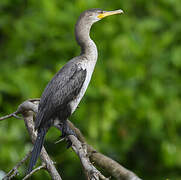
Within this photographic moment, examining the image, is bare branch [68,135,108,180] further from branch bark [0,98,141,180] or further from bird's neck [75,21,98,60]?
bird's neck [75,21,98,60]

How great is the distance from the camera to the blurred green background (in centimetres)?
550

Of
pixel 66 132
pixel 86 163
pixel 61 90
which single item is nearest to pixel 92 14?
pixel 61 90

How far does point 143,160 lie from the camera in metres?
6.50

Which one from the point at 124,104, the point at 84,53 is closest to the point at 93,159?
the point at 84,53

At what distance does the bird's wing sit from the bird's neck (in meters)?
0.15

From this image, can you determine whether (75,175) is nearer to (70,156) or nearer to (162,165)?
(70,156)

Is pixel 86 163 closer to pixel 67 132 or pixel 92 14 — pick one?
pixel 67 132

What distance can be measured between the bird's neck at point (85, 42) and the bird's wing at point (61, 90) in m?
0.15

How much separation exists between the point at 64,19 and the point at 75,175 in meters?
2.03

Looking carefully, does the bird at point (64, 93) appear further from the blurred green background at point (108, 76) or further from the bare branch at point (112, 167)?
the blurred green background at point (108, 76)

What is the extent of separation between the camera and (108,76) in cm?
588

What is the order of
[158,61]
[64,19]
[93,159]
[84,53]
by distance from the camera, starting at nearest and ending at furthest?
[93,159], [84,53], [64,19], [158,61]

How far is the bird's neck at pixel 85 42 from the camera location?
339 cm

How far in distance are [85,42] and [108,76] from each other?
2426mm
